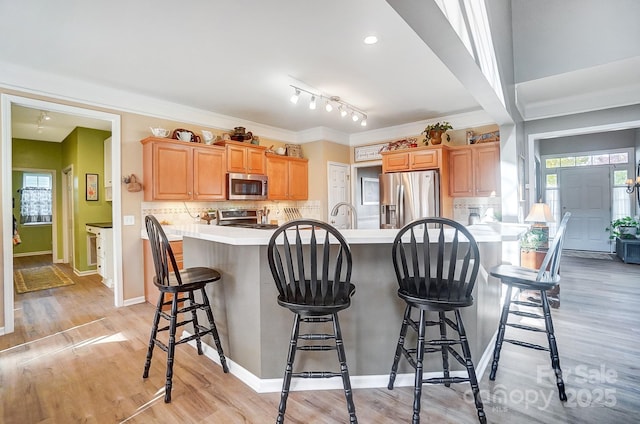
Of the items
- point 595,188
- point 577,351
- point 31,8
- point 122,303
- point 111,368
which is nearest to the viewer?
point 31,8

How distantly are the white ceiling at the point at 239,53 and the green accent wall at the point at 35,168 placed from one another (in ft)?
8.97

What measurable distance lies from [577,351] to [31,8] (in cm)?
487

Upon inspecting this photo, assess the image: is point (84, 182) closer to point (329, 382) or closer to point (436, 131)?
point (329, 382)

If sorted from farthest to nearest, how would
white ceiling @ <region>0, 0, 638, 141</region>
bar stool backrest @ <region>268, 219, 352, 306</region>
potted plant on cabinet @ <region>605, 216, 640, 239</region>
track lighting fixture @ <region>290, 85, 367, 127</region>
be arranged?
potted plant on cabinet @ <region>605, 216, 640, 239</region>
track lighting fixture @ <region>290, 85, 367, 127</region>
white ceiling @ <region>0, 0, 638, 141</region>
bar stool backrest @ <region>268, 219, 352, 306</region>

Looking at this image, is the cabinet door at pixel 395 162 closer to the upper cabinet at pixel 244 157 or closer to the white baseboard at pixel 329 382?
the upper cabinet at pixel 244 157

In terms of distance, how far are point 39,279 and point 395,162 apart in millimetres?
6171

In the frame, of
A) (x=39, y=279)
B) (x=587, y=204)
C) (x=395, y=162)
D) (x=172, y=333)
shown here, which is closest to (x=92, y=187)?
(x=39, y=279)

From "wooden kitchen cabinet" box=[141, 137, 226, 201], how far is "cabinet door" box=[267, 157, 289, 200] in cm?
89

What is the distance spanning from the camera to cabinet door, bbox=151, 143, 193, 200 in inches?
154

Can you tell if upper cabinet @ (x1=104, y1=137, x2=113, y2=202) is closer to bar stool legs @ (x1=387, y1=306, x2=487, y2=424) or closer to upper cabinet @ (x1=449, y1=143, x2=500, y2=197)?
bar stool legs @ (x1=387, y1=306, x2=487, y2=424)

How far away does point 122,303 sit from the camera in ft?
12.5

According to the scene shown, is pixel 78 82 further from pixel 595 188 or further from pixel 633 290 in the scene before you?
pixel 595 188

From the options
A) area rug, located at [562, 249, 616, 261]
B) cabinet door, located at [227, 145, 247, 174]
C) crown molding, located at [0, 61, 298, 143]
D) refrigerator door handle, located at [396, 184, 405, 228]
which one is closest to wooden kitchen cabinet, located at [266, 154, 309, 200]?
cabinet door, located at [227, 145, 247, 174]

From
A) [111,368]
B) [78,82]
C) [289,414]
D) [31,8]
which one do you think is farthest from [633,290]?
[78,82]
